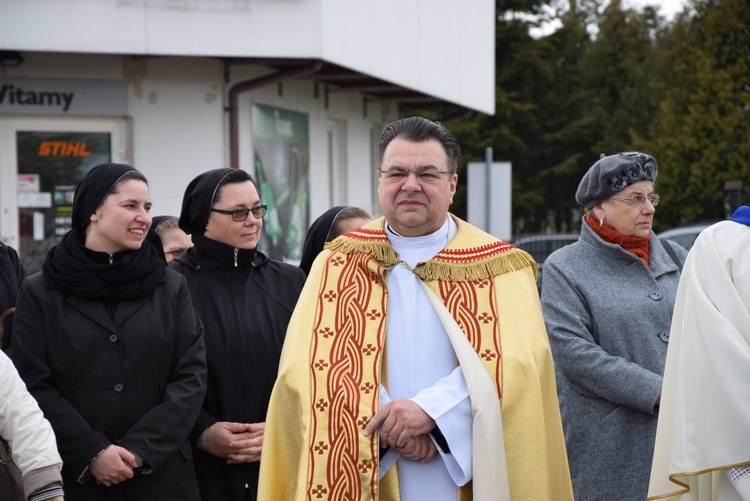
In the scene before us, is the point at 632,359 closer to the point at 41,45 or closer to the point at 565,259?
the point at 565,259

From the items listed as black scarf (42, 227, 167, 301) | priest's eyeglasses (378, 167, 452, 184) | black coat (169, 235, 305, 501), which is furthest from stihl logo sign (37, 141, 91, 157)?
priest's eyeglasses (378, 167, 452, 184)

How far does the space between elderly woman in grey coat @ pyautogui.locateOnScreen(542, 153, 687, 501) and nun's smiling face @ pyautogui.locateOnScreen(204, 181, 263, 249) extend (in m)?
1.42

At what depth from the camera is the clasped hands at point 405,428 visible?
3887 millimetres

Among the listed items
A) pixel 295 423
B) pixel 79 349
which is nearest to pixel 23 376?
pixel 79 349

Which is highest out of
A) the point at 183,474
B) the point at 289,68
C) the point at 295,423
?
the point at 289,68

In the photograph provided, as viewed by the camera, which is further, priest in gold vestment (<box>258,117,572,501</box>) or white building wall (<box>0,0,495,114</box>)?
white building wall (<box>0,0,495,114</box>)

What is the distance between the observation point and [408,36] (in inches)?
592

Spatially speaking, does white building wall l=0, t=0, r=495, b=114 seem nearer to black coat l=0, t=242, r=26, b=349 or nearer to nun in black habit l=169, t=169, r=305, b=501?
black coat l=0, t=242, r=26, b=349

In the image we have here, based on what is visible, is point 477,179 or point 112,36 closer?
point 112,36

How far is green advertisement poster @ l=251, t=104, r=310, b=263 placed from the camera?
14.1m

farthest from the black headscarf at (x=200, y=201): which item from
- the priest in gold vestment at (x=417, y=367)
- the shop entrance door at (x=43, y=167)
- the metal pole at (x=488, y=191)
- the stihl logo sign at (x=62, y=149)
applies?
the metal pole at (x=488, y=191)

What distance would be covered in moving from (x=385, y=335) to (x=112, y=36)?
8831 mm

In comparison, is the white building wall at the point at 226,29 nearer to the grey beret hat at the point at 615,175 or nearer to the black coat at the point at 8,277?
the black coat at the point at 8,277

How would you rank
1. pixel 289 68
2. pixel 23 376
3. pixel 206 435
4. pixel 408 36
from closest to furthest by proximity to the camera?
1. pixel 23 376
2. pixel 206 435
3. pixel 289 68
4. pixel 408 36
